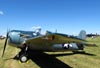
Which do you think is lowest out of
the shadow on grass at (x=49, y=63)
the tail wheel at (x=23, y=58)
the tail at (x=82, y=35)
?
A: the shadow on grass at (x=49, y=63)

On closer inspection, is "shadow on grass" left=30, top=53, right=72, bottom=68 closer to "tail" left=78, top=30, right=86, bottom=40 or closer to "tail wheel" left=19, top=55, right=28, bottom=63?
"tail wheel" left=19, top=55, right=28, bottom=63

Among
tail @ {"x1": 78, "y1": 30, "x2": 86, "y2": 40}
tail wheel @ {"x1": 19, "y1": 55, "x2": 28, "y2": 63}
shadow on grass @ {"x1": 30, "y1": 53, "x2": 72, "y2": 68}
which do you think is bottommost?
shadow on grass @ {"x1": 30, "y1": 53, "x2": 72, "y2": 68}

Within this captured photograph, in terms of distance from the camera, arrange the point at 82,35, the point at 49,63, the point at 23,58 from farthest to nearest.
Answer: the point at 82,35
the point at 23,58
the point at 49,63

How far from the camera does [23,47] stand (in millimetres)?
16734

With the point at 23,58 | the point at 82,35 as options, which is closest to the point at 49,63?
the point at 23,58

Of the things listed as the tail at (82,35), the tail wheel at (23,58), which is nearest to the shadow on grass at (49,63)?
the tail wheel at (23,58)

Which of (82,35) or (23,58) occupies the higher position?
(82,35)

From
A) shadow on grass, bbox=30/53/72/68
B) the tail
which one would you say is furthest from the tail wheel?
the tail

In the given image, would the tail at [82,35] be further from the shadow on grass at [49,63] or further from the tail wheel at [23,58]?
the tail wheel at [23,58]

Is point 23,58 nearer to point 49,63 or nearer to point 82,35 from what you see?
point 49,63

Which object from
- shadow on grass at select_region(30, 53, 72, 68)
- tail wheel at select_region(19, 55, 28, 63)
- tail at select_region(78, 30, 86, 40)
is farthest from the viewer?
tail at select_region(78, 30, 86, 40)

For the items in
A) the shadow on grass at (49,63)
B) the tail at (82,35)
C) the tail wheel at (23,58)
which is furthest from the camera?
the tail at (82,35)

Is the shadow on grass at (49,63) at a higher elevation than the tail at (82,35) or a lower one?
lower

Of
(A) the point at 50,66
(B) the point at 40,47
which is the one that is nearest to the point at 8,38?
(B) the point at 40,47
